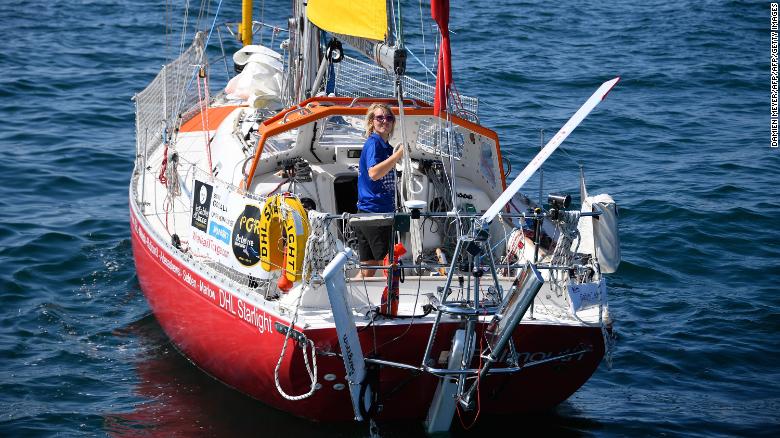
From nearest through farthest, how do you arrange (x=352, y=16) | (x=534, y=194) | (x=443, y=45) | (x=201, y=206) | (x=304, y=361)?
(x=304, y=361), (x=443, y=45), (x=201, y=206), (x=352, y=16), (x=534, y=194)

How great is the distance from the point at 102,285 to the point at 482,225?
5.36 meters

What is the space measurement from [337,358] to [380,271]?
3.15ft

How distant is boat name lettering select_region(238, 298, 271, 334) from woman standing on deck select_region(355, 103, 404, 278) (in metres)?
0.78

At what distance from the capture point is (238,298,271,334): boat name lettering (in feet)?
25.3

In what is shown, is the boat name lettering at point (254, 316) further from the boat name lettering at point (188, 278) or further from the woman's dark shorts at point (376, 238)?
→ the woman's dark shorts at point (376, 238)

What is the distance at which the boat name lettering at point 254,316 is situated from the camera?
304 inches

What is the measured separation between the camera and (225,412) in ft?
28.4

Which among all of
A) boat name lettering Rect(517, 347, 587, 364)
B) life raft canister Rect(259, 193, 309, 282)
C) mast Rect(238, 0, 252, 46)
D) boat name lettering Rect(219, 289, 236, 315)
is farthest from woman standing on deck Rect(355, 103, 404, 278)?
mast Rect(238, 0, 252, 46)

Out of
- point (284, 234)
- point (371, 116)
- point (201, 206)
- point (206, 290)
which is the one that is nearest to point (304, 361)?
point (284, 234)

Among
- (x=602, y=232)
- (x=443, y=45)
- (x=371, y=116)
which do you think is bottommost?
(x=602, y=232)

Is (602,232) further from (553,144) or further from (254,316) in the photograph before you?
(254,316)

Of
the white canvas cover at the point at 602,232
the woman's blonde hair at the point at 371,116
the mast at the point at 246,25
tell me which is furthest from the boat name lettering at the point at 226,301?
the mast at the point at 246,25

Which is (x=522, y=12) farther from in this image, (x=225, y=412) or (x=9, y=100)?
(x=225, y=412)

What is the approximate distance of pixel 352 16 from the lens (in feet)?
29.6
